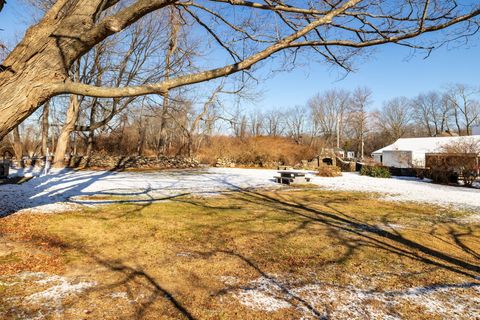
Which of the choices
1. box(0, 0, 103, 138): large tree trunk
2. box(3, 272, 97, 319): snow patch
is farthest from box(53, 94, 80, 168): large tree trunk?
box(3, 272, 97, 319): snow patch

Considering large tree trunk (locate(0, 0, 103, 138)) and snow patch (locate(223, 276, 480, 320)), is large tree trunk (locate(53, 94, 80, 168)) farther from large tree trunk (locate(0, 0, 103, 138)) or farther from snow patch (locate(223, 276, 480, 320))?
snow patch (locate(223, 276, 480, 320))

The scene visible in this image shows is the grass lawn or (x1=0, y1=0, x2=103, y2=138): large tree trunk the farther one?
(x1=0, y1=0, x2=103, y2=138): large tree trunk

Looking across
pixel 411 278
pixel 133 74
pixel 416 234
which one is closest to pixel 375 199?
pixel 416 234

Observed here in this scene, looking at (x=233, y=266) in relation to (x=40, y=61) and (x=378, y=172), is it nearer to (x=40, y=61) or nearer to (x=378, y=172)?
(x=40, y=61)

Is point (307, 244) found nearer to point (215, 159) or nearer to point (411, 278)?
point (411, 278)

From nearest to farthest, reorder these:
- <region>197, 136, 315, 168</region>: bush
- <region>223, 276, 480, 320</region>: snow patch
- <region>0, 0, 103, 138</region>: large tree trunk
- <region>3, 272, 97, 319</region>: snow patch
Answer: <region>3, 272, 97, 319</region>: snow patch → <region>223, 276, 480, 320</region>: snow patch → <region>0, 0, 103, 138</region>: large tree trunk → <region>197, 136, 315, 168</region>: bush

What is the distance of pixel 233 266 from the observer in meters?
4.30

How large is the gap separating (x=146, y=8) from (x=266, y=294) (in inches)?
139

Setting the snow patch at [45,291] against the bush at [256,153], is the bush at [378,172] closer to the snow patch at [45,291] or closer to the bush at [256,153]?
the bush at [256,153]

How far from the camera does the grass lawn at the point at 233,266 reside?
10.3ft

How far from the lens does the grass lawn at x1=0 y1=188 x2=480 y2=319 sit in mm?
3133

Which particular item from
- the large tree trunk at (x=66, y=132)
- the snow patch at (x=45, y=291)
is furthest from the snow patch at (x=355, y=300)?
the large tree trunk at (x=66, y=132)

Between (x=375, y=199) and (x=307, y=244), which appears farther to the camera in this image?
(x=375, y=199)

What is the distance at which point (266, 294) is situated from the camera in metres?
3.47
